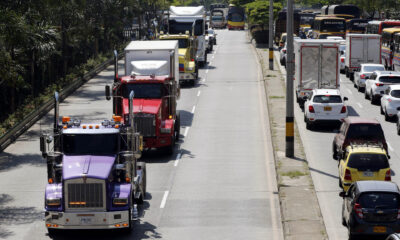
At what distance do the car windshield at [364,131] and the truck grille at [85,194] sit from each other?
12.5 metres

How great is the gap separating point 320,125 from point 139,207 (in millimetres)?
15987

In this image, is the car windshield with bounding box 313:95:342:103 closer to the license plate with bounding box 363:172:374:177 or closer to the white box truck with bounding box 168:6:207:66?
the license plate with bounding box 363:172:374:177

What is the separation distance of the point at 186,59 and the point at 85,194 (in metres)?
34.3

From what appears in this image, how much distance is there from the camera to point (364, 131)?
29594 mm

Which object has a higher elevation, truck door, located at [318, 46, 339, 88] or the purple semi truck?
truck door, located at [318, 46, 339, 88]

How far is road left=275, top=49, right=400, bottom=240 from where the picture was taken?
23.4 m

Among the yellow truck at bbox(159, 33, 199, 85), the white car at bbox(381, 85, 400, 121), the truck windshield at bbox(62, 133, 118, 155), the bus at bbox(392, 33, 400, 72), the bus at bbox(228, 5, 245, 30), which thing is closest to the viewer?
the truck windshield at bbox(62, 133, 118, 155)

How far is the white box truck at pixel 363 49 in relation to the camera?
5541 cm

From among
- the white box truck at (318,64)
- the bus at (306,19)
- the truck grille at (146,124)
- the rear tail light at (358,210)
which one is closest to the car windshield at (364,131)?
the truck grille at (146,124)

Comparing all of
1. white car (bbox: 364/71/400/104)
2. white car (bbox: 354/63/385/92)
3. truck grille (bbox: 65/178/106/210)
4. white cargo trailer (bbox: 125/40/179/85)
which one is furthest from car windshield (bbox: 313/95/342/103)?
truck grille (bbox: 65/178/106/210)

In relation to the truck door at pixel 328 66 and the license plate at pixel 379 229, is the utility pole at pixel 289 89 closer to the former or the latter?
the license plate at pixel 379 229

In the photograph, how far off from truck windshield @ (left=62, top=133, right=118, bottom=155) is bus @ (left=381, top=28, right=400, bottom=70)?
4101 centimetres

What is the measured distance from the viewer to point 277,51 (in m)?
81.9

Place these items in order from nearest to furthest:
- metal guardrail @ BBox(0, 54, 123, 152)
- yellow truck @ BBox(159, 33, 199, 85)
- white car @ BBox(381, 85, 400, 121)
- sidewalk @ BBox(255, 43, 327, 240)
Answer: sidewalk @ BBox(255, 43, 327, 240) → metal guardrail @ BBox(0, 54, 123, 152) → white car @ BBox(381, 85, 400, 121) → yellow truck @ BBox(159, 33, 199, 85)
